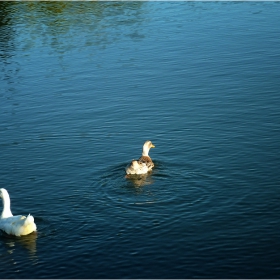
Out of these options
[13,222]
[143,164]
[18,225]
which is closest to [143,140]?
[143,164]

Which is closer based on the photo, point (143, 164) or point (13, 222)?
point (13, 222)

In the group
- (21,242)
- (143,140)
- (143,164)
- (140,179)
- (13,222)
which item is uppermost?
(13,222)

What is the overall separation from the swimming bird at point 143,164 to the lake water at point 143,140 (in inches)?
14.0

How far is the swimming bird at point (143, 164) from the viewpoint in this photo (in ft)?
93.2

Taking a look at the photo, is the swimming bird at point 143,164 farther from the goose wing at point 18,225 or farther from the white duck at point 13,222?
the goose wing at point 18,225

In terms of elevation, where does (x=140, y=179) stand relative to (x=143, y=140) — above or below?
above

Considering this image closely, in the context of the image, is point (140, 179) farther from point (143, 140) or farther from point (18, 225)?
point (18, 225)

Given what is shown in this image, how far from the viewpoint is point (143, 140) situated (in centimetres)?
3278

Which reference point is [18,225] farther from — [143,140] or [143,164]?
[143,140]

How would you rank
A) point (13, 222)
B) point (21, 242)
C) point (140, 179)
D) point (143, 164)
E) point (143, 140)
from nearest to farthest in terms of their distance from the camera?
point (21, 242), point (13, 222), point (140, 179), point (143, 164), point (143, 140)

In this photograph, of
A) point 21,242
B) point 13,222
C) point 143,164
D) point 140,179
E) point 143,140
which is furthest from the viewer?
point 143,140

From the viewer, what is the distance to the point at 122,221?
24844mm

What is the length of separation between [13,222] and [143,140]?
385 inches

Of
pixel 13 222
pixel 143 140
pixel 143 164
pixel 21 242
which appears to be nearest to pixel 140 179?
pixel 143 164
